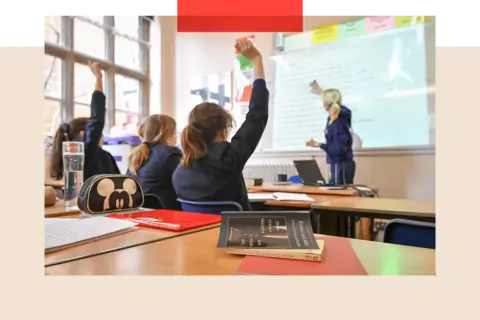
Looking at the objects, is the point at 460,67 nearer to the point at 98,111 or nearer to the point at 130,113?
the point at 98,111

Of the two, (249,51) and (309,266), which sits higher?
(249,51)

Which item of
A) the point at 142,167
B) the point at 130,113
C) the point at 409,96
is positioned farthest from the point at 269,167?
the point at 142,167

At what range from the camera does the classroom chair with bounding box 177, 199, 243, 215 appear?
1.09 m

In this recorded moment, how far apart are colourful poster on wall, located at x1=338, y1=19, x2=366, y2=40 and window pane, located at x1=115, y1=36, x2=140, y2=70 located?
6.68 ft

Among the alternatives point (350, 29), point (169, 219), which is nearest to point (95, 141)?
point (169, 219)

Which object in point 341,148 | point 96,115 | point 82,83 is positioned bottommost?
point 341,148

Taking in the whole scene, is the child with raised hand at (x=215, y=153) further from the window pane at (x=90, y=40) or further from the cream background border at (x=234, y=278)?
the window pane at (x=90, y=40)

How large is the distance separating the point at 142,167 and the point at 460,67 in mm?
1376

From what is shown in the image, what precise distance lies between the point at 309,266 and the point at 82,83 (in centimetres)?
338

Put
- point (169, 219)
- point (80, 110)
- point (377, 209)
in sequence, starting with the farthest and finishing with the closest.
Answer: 1. point (80, 110)
2. point (377, 209)
3. point (169, 219)

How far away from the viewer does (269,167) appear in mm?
3289

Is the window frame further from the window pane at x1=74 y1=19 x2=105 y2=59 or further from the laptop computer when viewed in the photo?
the laptop computer

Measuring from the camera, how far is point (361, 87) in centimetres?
288

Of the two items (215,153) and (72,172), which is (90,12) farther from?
(215,153)
